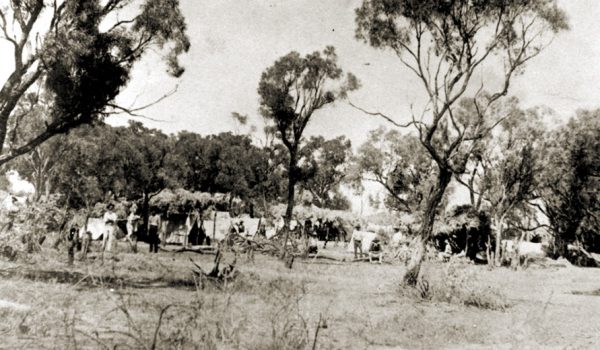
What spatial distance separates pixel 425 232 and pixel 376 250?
14.4 meters

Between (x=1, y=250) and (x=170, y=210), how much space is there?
23779 millimetres

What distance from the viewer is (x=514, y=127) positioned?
30344 millimetres

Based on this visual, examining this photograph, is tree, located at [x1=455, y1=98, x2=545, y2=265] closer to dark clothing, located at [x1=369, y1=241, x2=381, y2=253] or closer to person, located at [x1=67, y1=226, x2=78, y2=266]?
dark clothing, located at [x1=369, y1=241, x2=381, y2=253]

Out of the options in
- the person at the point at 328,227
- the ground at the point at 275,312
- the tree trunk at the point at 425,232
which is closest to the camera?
the ground at the point at 275,312

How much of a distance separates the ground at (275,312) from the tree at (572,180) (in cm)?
1513

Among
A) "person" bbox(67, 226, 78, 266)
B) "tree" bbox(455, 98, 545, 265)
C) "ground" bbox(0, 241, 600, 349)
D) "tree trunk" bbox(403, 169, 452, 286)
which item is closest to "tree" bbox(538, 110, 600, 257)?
"tree" bbox(455, 98, 545, 265)

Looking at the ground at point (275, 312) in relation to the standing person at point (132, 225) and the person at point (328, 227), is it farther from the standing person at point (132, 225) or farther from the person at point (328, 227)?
the person at point (328, 227)

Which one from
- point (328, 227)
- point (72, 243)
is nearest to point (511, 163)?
point (328, 227)

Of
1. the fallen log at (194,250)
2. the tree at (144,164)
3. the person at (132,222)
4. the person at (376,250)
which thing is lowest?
the fallen log at (194,250)

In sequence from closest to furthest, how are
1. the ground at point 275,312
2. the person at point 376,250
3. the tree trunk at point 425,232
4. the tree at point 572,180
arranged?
1. the ground at point 275,312
2. the tree trunk at point 425,232
3. the person at point 376,250
4. the tree at point 572,180

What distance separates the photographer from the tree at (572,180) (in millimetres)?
28375

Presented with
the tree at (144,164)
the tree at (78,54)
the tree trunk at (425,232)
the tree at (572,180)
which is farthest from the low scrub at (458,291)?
the tree at (144,164)

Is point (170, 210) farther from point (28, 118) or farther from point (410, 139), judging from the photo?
point (410, 139)

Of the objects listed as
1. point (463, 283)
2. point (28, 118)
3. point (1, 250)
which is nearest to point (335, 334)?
point (463, 283)
